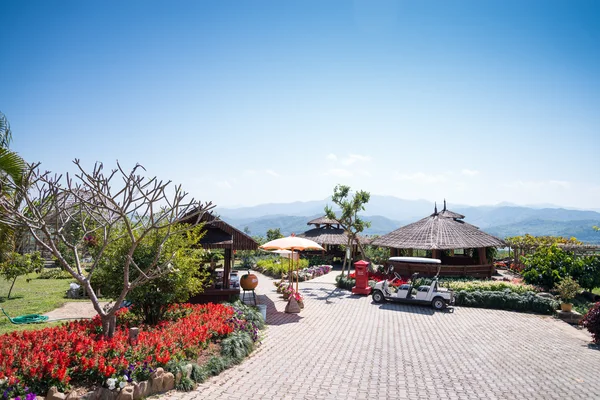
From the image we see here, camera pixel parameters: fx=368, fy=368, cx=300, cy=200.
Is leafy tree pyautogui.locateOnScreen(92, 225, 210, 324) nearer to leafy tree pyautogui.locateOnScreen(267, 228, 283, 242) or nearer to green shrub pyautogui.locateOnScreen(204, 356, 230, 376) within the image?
green shrub pyautogui.locateOnScreen(204, 356, 230, 376)

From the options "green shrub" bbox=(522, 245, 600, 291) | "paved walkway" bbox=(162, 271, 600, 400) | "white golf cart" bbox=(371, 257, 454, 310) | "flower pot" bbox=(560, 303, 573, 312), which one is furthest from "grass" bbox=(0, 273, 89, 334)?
"green shrub" bbox=(522, 245, 600, 291)

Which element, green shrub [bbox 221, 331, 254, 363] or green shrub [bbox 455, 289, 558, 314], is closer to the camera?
green shrub [bbox 221, 331, 254, 363]

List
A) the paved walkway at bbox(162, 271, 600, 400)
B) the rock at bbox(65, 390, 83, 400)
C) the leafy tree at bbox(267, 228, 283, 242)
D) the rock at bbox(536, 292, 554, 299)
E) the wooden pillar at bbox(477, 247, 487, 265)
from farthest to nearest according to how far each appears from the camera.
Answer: the leafy tree at bbox(267, 228, 283, 242) → the wooden pillar at bbox(477, 247, 487, 265) → the rock at bbox(536, 292, 554, 299) → the paved walkway at bbox(162, 271, 600, 400) → the rock at bbox(65, 390, 83, 400)

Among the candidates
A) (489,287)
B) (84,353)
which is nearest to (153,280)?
(84,353)

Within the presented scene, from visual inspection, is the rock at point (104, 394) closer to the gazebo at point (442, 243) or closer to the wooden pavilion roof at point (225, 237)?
the wooden pavilion roof at point (225, 237)

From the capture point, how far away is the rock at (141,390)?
229 inches

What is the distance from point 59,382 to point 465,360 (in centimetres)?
803

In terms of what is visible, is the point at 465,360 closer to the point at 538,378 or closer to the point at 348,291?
the point at 538,378

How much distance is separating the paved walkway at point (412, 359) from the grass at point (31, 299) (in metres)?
6.91

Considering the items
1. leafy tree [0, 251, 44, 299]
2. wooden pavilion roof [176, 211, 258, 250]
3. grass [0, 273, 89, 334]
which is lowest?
grass [0, 273, 89, 334]

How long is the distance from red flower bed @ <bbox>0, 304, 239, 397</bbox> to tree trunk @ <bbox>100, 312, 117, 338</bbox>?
0.18 metres

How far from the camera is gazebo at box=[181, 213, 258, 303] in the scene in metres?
12.3

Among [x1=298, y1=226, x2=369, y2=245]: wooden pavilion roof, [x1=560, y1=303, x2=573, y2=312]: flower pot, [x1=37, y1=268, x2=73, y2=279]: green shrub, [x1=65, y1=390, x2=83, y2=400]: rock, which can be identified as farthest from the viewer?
[x1=298, y1=226, x2=369, y2=245]: wooden pavilion roof

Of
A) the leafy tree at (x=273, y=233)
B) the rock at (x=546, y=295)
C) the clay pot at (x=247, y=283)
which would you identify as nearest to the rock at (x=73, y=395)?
the clay pot at (x=247, y=283)
